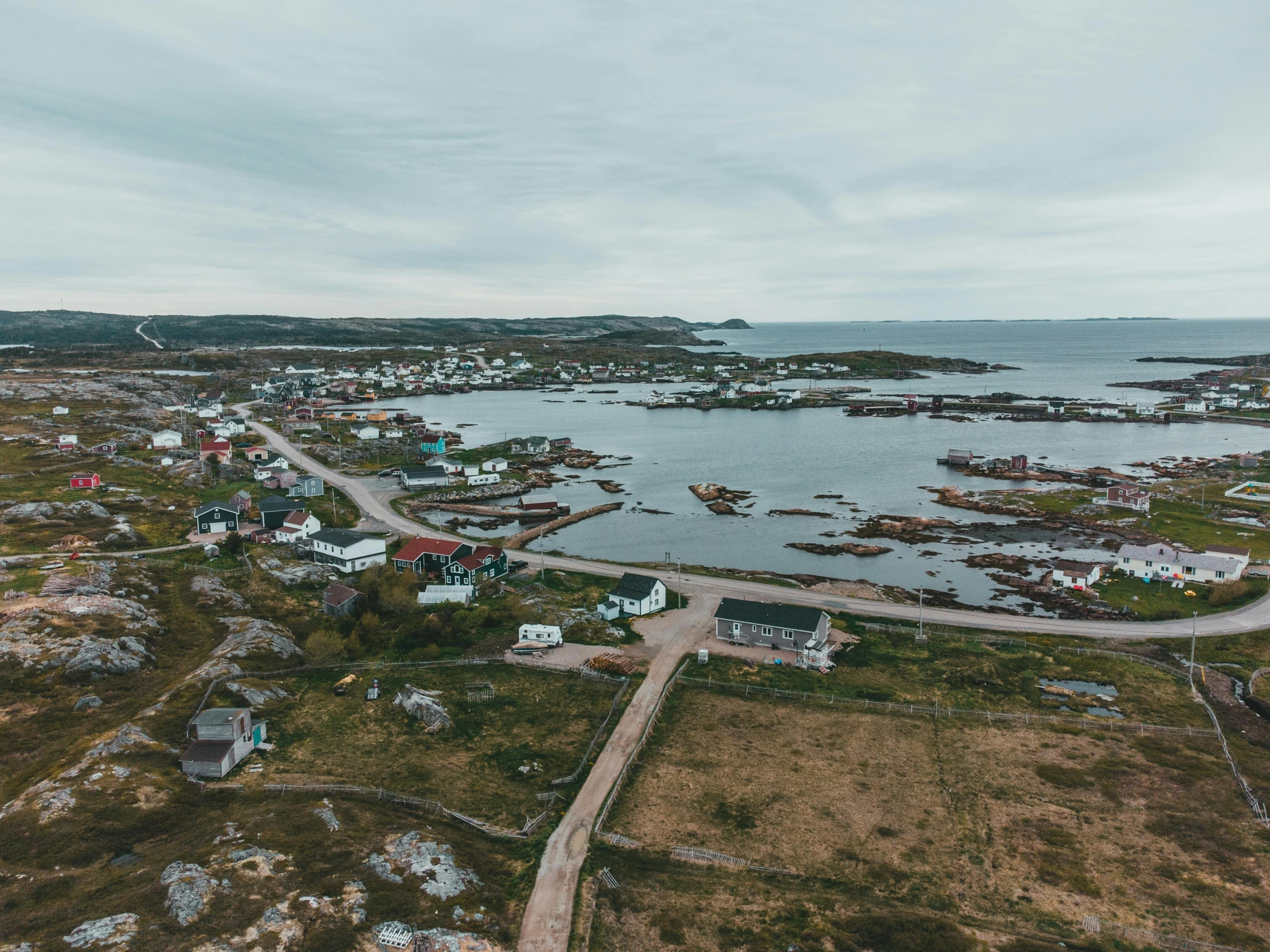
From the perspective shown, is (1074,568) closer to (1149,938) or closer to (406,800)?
(1149,938)

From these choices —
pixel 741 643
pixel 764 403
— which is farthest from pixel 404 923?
pixel 764 403

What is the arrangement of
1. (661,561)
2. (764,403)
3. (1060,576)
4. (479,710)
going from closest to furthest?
(479,710)
(1060,576)
(661,561)
(764,403)

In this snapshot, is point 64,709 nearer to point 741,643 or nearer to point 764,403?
point 741,643

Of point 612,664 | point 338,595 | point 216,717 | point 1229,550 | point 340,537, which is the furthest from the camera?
point 340,537

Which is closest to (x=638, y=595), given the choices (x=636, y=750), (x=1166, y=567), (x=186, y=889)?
(x=636, y=750)

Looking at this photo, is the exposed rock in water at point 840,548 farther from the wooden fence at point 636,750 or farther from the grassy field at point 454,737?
the grassy field at point 454,737

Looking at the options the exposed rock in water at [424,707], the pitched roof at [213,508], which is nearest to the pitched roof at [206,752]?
the exposed rock in water at [424,707]

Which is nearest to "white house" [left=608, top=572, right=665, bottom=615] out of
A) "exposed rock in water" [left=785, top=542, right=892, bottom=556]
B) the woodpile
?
the woodpile
